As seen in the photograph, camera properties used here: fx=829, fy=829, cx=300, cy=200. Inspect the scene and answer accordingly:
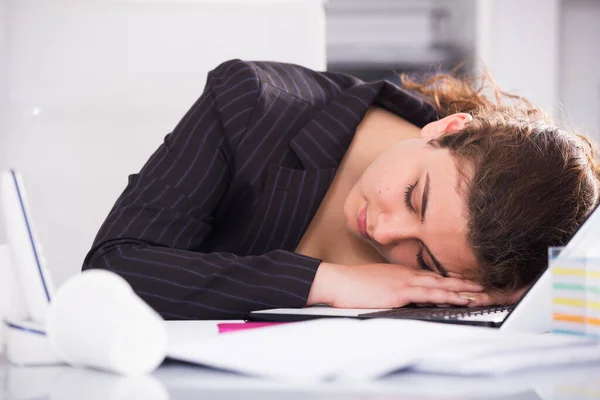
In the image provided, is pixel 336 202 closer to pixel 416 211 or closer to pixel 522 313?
pixel 416 211

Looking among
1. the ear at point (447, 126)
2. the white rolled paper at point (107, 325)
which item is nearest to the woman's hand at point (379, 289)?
the ear at point (447, 126)

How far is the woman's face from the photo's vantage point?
1081 millimetres

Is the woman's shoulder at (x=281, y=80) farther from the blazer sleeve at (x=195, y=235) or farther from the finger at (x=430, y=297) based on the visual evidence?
the finger at (x=430, y=297)

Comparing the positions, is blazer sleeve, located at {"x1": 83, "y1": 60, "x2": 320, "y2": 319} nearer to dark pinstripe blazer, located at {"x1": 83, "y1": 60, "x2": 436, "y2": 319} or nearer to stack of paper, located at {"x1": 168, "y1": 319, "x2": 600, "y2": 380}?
dark pinstripe blazer, located at {"x1": 83, "y1": 60, "x2": 436, "y2": 319}

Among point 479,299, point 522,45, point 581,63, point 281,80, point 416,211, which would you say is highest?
point 281,80

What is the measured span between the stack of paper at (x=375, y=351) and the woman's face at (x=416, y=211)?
0.39 meters

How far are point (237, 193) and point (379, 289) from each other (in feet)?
1.10

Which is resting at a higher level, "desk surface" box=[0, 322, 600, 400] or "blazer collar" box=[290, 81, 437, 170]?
"desk surface" box=[0, 322, 600, 400]

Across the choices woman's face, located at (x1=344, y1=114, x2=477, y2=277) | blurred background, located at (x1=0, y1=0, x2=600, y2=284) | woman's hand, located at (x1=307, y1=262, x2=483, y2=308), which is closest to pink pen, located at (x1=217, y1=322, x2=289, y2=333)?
woman's hand, located at (x1=307, y1=262, x2=483, y2=308)

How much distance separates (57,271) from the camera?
67.3 inches

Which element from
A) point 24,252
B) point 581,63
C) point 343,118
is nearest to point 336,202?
point 343,118

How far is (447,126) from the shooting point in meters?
1.28

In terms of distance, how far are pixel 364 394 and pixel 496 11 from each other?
2.92 metres

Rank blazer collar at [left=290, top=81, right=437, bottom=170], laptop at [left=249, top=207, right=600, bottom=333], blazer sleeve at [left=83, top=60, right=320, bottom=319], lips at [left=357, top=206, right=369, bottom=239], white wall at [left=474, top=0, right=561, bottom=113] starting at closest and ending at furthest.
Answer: laptop at [left=249, top=207, right=600, bottom=333] < blazer sleeve at [left=83, top=60, right=320, bottom=319] < lips at [left=357, top=206, right=369, bottom=239] < blazer collar at [left=290, top=81, right=437, bottom=170] < white wall at [left=474, top=0, right=561, bottom=113]
